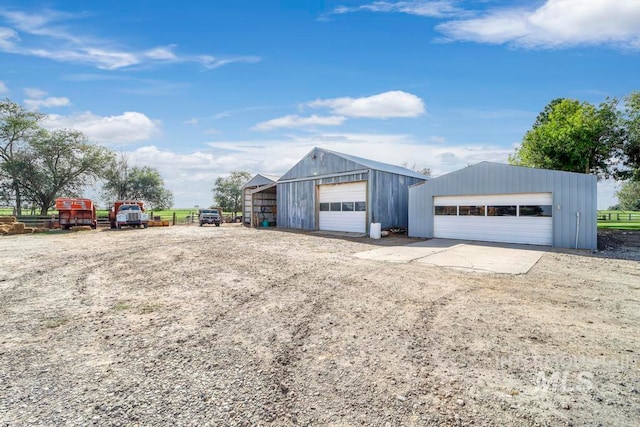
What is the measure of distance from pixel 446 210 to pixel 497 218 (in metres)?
2.22

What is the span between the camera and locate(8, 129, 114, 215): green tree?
27938mm

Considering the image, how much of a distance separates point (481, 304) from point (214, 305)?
438cm

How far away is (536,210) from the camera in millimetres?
12734

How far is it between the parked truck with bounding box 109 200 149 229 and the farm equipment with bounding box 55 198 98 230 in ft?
4.62

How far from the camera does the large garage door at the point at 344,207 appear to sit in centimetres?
1750

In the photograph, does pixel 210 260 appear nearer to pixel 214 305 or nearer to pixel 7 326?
pixel 214 305

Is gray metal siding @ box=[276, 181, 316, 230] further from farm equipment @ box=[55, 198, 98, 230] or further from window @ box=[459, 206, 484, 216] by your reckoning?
farm equipment @ box=[55, 198, 98, 230]

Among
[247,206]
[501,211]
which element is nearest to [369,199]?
[501,211]

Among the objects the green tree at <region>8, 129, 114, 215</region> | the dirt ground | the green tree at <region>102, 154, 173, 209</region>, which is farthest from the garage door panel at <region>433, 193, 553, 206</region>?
the green tree at <region>102, 154, 173, 209</region>

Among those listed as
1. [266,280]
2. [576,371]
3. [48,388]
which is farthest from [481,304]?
[48,388]

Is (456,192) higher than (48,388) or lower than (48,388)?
higher

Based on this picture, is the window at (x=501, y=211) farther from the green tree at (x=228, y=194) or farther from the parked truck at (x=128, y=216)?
the green tree at (x=228, y=194)

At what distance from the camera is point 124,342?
3.86 m

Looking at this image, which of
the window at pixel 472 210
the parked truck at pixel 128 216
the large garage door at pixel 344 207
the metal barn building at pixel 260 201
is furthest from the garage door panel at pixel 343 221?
the parked truck at pixel 128 216
